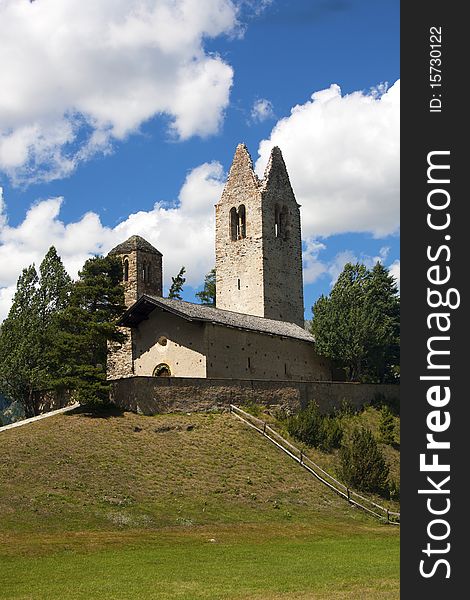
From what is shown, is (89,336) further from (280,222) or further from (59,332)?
(280,222)

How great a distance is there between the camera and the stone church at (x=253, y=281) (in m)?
46.0

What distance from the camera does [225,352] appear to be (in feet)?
144

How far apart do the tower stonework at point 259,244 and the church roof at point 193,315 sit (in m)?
10.9

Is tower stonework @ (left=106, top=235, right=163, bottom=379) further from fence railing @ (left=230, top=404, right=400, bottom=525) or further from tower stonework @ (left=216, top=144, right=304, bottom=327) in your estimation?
fence railing @ (left=230, top=404, right=400, bottom=525)

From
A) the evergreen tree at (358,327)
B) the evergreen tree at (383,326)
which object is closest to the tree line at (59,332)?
the evergreen tree at (358,327)

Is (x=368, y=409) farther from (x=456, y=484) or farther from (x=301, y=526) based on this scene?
(x=456, y=484)

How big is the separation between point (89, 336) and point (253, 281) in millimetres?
23232

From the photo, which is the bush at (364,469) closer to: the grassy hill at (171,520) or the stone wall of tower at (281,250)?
the grassy hill at (171,520)

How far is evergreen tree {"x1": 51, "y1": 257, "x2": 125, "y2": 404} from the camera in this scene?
3797 cm

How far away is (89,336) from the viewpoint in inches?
1553

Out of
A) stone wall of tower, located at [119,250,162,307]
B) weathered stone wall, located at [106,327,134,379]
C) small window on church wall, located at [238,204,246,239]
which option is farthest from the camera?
small window on church wall, located at [238,204,246,239]

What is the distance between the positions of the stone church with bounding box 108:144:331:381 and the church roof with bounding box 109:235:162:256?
0.09 meters

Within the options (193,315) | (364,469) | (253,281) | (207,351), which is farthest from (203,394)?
(253,281)

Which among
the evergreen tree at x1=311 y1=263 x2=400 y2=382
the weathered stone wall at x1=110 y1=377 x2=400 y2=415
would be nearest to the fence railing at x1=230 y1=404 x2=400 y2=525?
the weathered stone wall at x1=110 y1=377 x2=400 y2=415
